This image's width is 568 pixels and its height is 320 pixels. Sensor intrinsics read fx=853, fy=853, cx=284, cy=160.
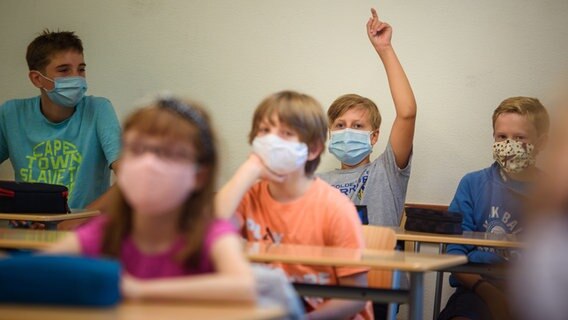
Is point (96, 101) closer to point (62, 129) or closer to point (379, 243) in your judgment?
point (62, 129)

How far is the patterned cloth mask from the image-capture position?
157 inches

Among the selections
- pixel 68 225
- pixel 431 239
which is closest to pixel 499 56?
pixel 431 239

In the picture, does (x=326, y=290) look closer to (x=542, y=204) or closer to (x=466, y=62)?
(x=542, y=204)

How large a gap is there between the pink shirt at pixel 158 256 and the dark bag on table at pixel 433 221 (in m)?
2.03

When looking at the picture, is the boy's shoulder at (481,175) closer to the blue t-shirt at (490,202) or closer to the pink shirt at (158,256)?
the blue t-shirt at (490,202)

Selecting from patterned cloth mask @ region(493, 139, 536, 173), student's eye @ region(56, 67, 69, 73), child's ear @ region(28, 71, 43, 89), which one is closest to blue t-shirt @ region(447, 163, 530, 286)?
patterned cloth mask @ region(493, 139, 536, 173)

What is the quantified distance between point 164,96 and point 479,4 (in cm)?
314

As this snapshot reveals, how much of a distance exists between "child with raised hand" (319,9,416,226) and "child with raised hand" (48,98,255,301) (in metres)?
2.32

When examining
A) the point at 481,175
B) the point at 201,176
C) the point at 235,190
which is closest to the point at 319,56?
the point at 481,175

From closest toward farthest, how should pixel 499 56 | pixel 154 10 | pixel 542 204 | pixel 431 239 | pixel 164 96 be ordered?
pixel 542 204 → pixel 164 96 → pixel 431 239 → pixel 499 56 → pixel 154 10

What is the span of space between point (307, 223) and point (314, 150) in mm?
241

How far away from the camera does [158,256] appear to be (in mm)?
1765

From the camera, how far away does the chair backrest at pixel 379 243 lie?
300 cm

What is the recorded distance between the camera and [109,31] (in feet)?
16.4
